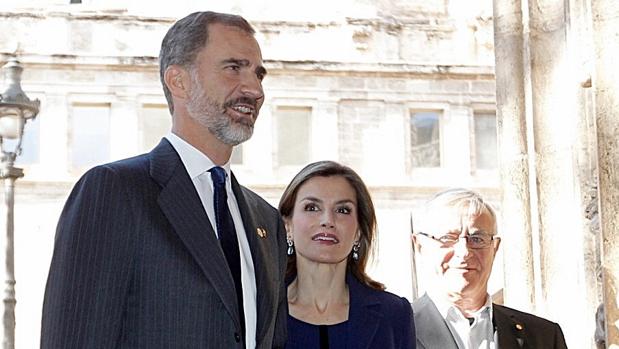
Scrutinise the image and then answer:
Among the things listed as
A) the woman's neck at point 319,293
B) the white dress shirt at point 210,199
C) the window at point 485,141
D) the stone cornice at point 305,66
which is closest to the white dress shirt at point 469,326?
the woman's neck at point 319,293

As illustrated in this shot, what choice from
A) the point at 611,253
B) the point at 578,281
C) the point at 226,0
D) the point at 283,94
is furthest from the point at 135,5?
the point at 611,253

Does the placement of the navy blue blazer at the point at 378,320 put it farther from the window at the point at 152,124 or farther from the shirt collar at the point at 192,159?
the window at the point at 152,124

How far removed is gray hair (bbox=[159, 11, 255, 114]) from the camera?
11.4 feet

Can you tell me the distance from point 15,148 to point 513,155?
599 cm

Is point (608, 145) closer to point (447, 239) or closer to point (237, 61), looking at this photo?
point (447, 239)

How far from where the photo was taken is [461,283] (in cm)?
442

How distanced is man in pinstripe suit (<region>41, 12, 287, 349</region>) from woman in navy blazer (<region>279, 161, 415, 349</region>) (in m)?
0.56

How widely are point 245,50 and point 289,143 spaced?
81.2 ft

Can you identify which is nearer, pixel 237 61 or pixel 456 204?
pixel 237 61

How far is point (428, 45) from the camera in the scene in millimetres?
28953

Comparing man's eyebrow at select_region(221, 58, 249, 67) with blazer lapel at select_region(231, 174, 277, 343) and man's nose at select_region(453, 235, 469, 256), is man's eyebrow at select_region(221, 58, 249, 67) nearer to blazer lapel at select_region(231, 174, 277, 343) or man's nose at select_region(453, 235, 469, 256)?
blazer lapel at select_region(231, 174, 277, 343)

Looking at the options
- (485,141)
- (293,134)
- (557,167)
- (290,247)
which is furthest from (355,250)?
(485,141)

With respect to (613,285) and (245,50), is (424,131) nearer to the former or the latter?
(613,285)

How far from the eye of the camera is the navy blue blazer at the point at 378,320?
4.16 meters
